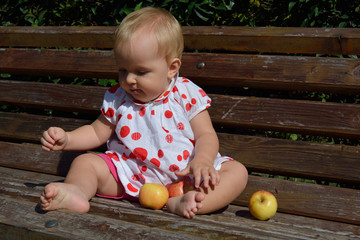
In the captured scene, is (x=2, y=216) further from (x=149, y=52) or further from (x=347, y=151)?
(x=347, y=151)

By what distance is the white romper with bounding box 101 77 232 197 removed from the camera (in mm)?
2521

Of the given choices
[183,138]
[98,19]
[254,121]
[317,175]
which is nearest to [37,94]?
[98,19]

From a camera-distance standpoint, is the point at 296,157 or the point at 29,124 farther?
the point at 29,124

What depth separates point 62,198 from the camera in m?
2.04

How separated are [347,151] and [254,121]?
56 centimetres

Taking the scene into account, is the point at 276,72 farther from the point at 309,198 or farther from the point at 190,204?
the point at 190,204

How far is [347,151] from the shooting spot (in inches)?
98.4

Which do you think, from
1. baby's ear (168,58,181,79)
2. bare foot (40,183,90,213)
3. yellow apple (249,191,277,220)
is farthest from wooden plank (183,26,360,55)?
bare foot (40,183,90,213)

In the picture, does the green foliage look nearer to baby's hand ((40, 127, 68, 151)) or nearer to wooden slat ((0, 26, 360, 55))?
wooden slat ((0, 26, 360, 55))

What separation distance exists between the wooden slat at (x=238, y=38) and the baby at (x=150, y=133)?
0.37 m

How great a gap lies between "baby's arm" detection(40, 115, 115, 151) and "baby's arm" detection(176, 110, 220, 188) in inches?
21.4

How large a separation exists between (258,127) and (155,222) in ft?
3.48

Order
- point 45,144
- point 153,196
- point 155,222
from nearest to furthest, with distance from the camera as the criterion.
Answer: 1. point 155,222
2. point 153,196
3. point 45,144

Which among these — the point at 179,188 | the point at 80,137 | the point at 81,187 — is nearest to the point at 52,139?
the point at 80,137
